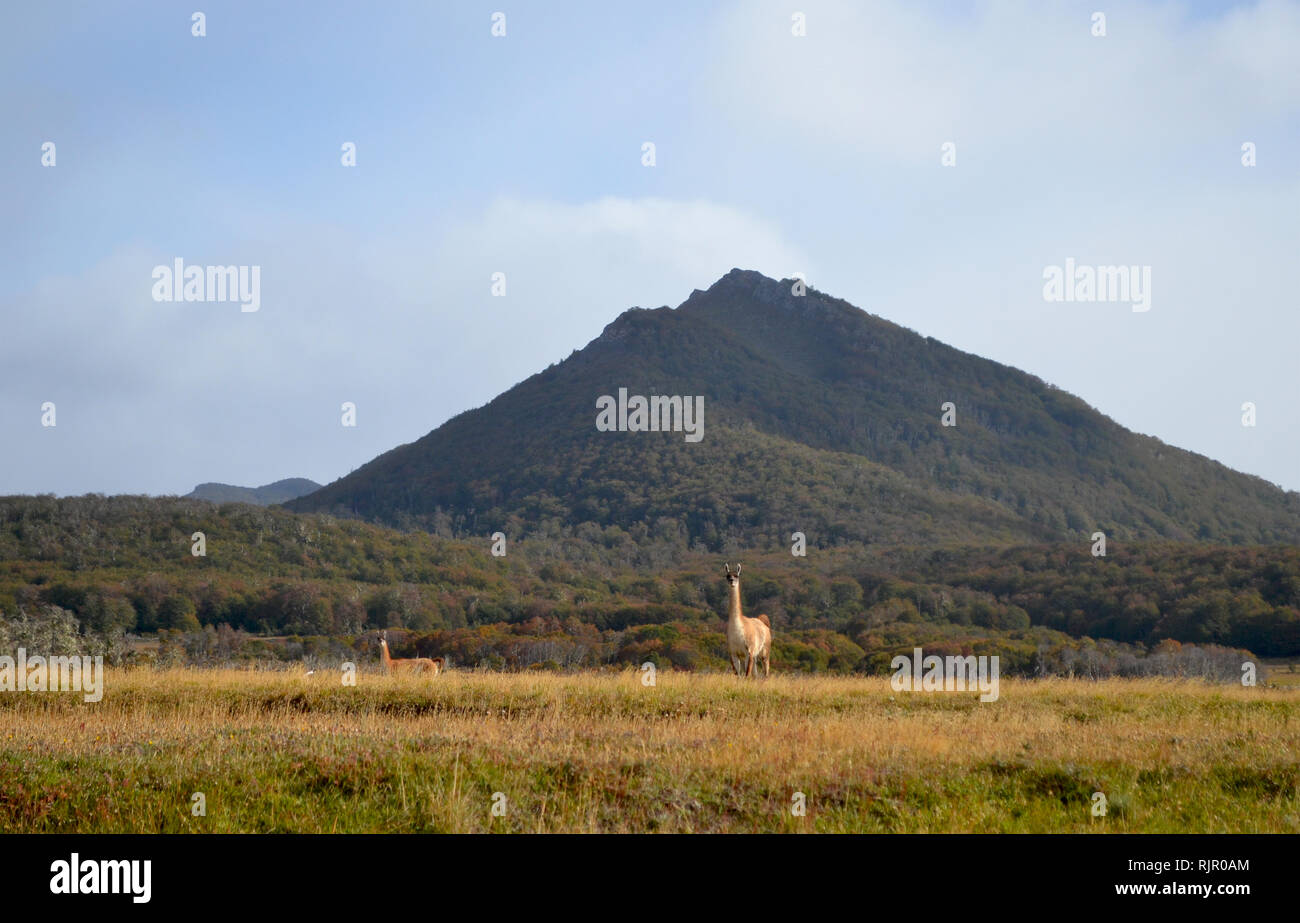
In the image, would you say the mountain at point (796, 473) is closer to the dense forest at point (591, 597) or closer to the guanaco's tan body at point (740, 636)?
the dense forest at point (591, 597)

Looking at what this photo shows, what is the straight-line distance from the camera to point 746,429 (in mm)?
150000

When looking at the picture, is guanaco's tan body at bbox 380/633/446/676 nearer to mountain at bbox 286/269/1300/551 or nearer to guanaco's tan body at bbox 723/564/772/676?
guanaco's tan body at bbox 723/564/772/676

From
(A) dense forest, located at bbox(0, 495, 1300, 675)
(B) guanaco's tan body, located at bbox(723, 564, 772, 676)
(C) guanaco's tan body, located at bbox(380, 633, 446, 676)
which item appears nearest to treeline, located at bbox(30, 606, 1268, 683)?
(A) dense forest, located at bbox(0, 495, 1300, 675)

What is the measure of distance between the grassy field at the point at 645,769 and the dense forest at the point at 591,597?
61.5 feet

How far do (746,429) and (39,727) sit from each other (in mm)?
137836

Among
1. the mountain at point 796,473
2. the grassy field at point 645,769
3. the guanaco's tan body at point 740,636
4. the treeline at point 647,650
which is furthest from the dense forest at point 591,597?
the mountain at point 796,473

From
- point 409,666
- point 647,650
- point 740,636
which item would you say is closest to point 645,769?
point 740,636

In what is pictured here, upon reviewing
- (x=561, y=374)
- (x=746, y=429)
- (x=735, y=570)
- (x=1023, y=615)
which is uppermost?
(x=561, y=374)

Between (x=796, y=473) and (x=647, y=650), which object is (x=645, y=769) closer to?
(x=647, y=650)

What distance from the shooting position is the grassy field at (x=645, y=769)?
9.80 m

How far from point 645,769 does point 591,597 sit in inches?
2511

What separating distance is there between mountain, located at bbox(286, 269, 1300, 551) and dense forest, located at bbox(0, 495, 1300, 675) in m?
20.7
